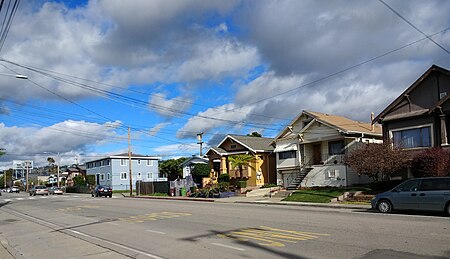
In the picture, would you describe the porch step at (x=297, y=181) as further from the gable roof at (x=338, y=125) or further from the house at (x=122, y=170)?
the house at (x=122, y=170)

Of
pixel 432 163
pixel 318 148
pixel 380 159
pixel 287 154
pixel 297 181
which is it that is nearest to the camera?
pixel 432 163

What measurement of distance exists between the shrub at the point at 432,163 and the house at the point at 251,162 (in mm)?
19173

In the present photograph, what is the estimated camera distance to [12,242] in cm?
1348

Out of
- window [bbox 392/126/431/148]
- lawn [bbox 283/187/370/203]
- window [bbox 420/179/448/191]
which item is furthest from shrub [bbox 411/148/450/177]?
window [bbox 420/179/448/191]

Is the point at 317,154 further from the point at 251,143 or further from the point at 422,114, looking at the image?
the point at 422,114

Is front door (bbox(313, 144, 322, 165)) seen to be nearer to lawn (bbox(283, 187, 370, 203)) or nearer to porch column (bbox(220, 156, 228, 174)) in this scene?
lawn (bbox(283, 187, 370, 203))

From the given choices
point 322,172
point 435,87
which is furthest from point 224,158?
point 435,87

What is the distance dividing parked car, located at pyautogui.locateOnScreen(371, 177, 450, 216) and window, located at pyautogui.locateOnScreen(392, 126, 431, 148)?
10.7 meters

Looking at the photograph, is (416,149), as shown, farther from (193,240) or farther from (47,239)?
(47,239)

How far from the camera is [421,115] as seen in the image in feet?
88.7

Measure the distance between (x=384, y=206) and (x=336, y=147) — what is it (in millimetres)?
17145

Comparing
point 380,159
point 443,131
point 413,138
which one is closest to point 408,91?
point 413,138

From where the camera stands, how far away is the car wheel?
18156 millimetres

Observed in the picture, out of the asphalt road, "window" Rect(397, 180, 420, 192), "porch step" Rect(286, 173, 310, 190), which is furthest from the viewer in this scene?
"porch step" Rect(286, 173, 310, 190)
